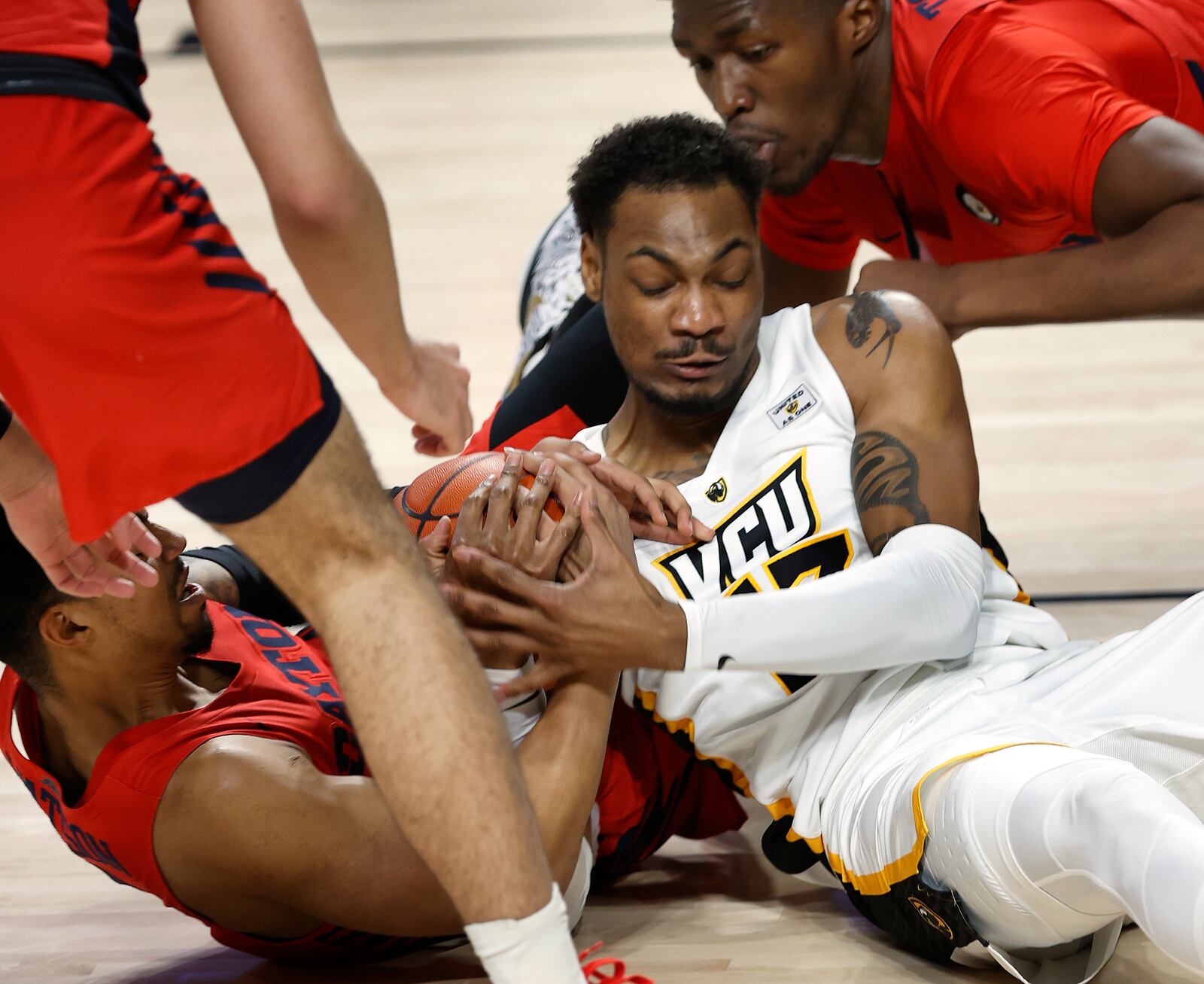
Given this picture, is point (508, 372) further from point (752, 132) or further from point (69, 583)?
point (69, 583)

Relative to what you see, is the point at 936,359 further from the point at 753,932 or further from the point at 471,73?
the point at 471,73

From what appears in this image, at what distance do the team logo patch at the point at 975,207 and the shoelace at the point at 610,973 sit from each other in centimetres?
162

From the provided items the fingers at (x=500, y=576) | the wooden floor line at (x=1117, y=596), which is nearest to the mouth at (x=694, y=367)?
the fingers at (x=500, y=576)

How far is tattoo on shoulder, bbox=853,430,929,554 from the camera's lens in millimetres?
2000

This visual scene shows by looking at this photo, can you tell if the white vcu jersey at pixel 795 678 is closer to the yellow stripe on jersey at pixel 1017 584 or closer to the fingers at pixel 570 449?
the yellow stripe on jersey at pixel 1017 584

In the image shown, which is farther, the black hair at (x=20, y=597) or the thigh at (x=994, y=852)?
the black hair at (x=20, y=597)

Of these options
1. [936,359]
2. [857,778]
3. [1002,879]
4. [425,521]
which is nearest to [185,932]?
[425,521]

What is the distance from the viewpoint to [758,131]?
282 cm

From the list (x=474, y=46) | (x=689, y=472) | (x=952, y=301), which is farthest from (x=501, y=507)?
(x=474, y=46)

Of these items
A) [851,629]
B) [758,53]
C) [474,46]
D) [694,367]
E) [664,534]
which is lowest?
[851,629]

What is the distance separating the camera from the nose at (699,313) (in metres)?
2.13

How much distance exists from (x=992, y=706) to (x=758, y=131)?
1.34 meters

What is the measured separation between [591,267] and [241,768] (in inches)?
40.2

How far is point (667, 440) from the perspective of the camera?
2.27 metres
